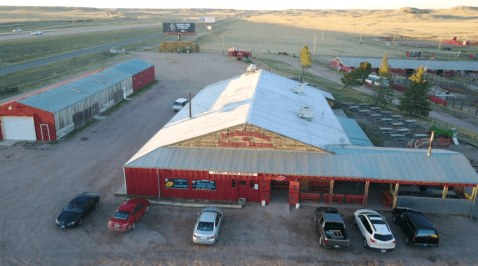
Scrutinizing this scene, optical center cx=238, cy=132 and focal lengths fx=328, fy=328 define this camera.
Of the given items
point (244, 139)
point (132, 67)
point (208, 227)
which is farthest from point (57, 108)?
point (132, 67)

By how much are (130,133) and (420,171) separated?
3178 centimetres

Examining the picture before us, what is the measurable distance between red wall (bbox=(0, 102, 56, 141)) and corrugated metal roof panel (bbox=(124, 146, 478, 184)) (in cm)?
1709

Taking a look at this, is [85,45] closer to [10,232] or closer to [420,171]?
[10,232]

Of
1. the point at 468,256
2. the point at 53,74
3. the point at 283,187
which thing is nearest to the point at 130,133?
the point at 283,187

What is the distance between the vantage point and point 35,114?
36812mm

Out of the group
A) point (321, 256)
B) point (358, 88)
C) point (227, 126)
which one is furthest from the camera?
point (358, 88)

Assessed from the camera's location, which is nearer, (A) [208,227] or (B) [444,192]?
(A) [208,227]

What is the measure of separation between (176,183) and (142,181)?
279 cm

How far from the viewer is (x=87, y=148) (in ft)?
119

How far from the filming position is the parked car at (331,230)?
66.9 ft

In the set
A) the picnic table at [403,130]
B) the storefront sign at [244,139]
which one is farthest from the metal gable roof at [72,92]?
the picnic table at [403,130]

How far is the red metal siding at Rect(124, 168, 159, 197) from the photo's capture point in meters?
26.2

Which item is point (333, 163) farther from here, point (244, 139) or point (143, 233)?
point (143, 233)

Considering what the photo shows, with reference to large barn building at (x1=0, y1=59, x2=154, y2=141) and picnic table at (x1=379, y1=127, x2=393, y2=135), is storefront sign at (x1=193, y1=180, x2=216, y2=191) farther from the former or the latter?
picnic table at (x1=379, y1=127, x2=393, y2=135)
